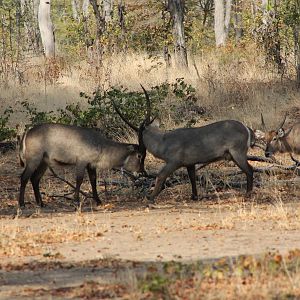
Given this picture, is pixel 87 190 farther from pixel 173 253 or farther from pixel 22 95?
pixel 22 95

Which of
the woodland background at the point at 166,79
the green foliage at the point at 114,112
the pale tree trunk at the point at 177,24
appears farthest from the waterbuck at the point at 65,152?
the pale tree trunk at the point at 177,24

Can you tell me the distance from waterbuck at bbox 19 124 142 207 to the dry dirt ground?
16.9 inches

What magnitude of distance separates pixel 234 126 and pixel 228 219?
122 inches

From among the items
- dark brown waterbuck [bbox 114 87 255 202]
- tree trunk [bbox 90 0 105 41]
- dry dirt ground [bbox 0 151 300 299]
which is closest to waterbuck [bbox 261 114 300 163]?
dry dirt ground [bbox 0 151 300 299]

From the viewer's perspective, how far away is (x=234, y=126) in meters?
12.3

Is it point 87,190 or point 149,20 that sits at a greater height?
point 149,20

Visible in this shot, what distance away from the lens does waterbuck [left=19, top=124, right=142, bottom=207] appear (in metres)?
11.9

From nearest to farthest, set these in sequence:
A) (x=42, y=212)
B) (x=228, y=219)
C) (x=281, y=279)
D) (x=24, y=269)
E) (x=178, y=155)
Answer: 1. (x=281, y=279)
2. (x=24, y=269)
3. (x=228, y=219)
4. (x=42, y=212)
5. (x=178, y=155)

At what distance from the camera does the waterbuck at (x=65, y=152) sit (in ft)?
38.9

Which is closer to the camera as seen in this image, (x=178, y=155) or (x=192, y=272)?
(x=192, y=272)

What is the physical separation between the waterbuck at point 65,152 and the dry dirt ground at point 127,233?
1.41 feet

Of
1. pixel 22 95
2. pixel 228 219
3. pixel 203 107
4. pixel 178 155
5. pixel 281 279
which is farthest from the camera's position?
pixel 22 95

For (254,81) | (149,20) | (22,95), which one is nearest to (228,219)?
(254,81)

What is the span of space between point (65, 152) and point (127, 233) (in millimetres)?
3257
